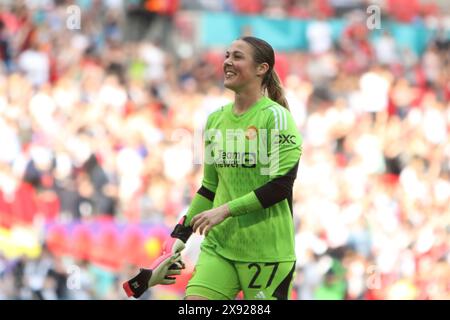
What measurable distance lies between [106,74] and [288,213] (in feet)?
24.9

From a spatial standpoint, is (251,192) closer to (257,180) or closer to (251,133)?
(257,180)

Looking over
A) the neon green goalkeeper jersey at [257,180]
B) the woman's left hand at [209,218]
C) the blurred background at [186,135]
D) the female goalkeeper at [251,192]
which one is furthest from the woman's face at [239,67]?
the blurred background at [186,135]

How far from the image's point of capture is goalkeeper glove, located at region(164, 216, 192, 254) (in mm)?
6297

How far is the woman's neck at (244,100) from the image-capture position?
6191 millimetres

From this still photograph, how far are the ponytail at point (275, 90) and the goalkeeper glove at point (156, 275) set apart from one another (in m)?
1.06

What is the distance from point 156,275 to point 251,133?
3.16ft

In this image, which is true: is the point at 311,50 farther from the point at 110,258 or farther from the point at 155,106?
the point at 110,258

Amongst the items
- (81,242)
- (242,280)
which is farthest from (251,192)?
(81,242)

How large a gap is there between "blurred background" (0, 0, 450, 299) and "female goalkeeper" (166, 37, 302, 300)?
5.34m

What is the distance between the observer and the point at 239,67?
20.1 feet

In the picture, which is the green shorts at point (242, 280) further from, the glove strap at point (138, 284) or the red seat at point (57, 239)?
the red seat at point (57, 239)

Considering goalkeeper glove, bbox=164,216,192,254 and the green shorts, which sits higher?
goalkeeper glove, bbox=164,216,192,254

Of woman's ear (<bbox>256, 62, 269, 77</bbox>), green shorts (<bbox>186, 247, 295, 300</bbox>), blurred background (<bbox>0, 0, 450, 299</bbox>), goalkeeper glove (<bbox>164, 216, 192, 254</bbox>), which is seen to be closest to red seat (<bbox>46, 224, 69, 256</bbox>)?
blurred background (<bbox>0, 0, 450, 299</bbox>)

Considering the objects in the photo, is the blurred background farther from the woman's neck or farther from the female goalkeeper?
the woman's neck
